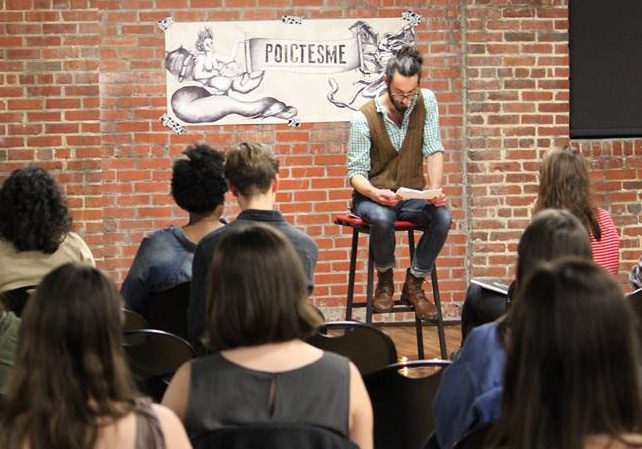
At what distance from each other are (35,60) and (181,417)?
469 centimetres

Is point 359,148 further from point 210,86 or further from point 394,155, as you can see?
point 210,86

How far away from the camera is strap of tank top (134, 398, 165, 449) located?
6.47 ft

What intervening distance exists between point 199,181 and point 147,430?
227cm

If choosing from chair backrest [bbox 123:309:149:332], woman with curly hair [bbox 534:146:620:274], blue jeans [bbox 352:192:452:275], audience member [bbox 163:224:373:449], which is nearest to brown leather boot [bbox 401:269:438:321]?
blue jeans [bbox 352:192:452:275]

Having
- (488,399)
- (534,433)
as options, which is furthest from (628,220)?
(534,433)

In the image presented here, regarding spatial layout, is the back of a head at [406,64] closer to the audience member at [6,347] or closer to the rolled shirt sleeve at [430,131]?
the rolled shirt sleeve at [430,131]

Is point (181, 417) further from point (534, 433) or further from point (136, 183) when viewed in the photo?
point (136, 183)

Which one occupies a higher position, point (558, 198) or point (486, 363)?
point (558, 198)

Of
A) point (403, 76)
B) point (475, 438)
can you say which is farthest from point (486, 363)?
point (403, 76)

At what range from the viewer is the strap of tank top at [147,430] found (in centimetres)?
197

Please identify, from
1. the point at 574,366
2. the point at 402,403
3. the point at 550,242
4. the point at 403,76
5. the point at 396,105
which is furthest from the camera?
the point at 396,105

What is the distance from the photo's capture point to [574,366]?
1658 millimetres

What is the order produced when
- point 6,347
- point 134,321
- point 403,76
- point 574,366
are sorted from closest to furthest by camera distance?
point 574,366, point 6,347, point 134,321, point 403,76

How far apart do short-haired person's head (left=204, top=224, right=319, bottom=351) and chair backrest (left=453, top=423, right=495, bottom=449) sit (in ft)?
1.44
